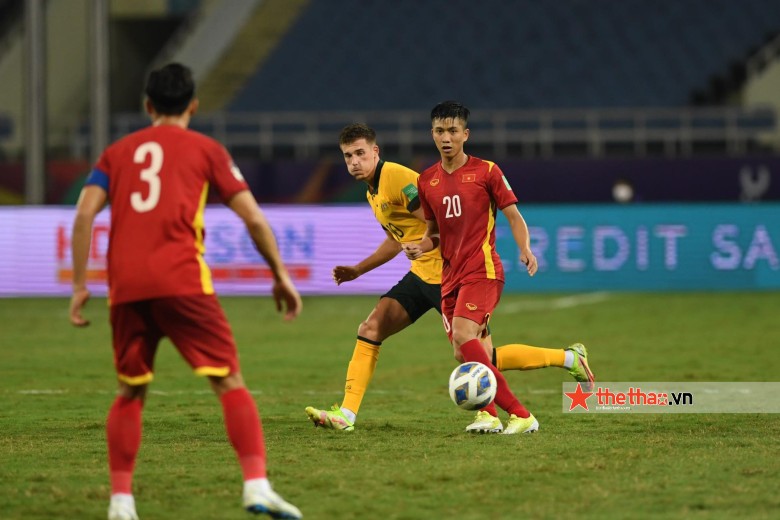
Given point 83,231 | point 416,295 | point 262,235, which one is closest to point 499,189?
point 416,295

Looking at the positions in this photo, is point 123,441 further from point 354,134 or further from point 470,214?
point 354,134

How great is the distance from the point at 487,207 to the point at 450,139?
0.48m

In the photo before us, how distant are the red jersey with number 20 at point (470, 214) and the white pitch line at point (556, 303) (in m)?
10.1

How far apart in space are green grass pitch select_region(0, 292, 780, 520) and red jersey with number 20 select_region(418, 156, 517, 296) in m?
1.04

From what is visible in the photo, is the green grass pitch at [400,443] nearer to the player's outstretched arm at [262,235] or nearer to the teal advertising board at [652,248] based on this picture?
the player's outstretched arm at [262,235]

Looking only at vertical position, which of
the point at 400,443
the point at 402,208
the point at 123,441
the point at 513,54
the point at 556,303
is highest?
the point at 513,54

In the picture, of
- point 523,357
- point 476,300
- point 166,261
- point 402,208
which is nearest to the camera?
point 166,261

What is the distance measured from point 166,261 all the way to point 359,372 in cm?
324

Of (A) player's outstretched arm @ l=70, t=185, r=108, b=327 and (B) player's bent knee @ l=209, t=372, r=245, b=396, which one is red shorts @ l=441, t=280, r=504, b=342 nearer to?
(B) player's bent knee @ l=209, t=372, r=245, b=396

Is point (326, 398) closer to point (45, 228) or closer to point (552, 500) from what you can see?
point (552, 500)

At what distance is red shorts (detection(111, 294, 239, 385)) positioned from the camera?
5.51 meters

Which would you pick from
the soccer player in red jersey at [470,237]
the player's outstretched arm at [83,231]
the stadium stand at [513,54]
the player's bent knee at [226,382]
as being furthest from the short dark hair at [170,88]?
the stadium stand at [513,54]

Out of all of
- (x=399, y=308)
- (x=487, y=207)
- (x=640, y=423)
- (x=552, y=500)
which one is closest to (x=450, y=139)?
(x=487, y=207)

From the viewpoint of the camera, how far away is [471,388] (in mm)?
7676
